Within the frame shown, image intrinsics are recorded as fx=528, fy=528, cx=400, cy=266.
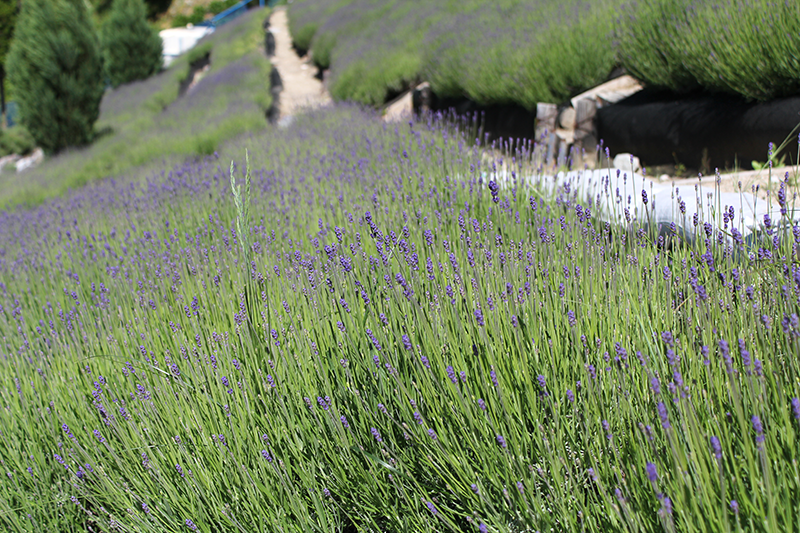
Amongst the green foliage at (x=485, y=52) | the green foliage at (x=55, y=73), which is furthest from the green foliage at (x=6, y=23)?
the green foliage at (x=485, y=52)

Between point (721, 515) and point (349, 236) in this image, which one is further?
point (349, 236)

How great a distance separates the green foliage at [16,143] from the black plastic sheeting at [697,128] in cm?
2604

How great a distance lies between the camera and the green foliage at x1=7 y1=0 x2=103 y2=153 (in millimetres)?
11797

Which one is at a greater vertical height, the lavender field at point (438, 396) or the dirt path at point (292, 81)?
the dirt path at point (292, 81)

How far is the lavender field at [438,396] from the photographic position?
4.00ft

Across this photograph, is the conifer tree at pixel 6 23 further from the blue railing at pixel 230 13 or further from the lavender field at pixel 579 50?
the lavender field at pixel 579 50

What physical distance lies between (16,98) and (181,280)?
12.7m

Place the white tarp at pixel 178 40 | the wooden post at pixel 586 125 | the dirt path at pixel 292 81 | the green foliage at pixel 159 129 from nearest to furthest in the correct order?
the wooden post at pixel 586 125 < the green foliage at pixel 159 129 < the dirt path at pixel 292 81 < the white tarp at pixel 178 40

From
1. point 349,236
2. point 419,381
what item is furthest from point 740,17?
point 419,381

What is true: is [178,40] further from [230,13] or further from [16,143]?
[16,143]

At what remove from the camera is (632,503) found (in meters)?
1.26

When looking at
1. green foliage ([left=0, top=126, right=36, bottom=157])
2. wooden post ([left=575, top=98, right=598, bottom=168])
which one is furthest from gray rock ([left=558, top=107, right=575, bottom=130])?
green foliage ([left=0, top=126, right=36, bottom=157])

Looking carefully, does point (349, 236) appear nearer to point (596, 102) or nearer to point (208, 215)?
point (208, 215)

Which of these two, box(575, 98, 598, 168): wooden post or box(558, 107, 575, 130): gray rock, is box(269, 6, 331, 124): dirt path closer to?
box(558, 107, 575, 130): gray rock
